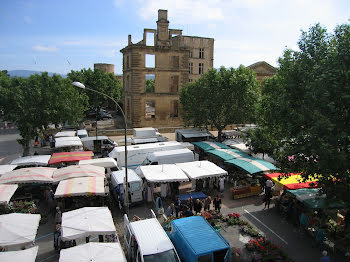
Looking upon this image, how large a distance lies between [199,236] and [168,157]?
9995 mm

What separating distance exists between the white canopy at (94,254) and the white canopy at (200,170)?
308 inches

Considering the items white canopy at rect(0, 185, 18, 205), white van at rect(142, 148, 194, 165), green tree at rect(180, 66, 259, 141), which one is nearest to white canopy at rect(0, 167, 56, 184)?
white canopy at rect(0, 185, 18, 205)

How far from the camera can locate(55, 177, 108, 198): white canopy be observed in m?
14.1

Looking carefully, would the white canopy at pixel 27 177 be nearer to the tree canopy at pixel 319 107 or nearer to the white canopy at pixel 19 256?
the white canopy at pixel 19 256

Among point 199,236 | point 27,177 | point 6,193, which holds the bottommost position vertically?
point 199,236

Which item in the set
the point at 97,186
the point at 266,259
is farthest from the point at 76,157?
the point at 266,259

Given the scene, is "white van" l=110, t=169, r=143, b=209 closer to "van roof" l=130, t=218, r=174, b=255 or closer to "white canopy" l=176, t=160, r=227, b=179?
"white canopy" l=176, t=160, r=227, b=179

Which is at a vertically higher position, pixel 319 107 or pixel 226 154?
pixel 319 107

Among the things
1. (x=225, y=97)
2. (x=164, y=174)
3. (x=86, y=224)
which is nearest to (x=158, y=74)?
(x=225, y=97)

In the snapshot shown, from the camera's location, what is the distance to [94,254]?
29.4ft

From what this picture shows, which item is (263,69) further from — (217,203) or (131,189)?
(131,189)

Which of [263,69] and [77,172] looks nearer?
[77,172]

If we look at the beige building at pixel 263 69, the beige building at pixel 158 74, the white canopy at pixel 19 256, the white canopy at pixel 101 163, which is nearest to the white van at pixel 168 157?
the white canopy at pixel 101 163

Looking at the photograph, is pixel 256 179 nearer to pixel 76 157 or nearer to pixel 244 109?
pixel 244 109
